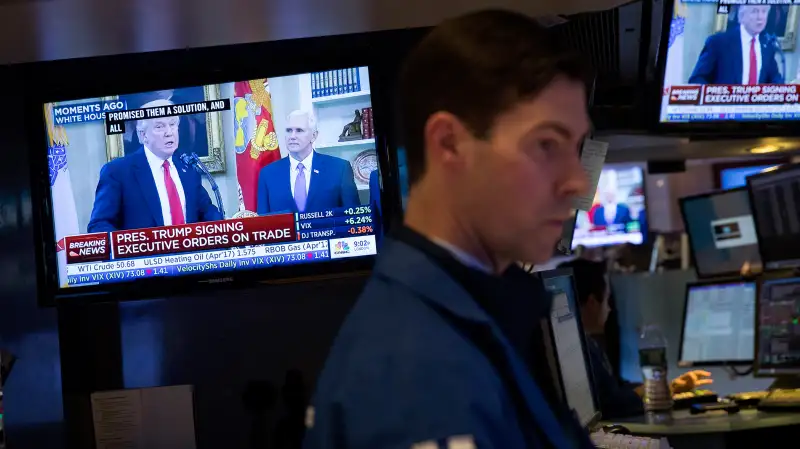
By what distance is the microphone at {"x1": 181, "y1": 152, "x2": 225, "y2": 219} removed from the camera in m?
2.89

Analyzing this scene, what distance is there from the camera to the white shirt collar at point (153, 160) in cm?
291

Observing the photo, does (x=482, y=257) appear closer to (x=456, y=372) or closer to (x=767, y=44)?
(x=456, y=372)

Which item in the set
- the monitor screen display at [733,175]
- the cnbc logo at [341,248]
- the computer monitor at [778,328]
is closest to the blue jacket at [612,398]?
the computer monitor at [778,328]

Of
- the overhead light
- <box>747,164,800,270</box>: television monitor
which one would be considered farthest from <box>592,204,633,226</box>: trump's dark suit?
<box>747,164,800,270</box>: television monitor

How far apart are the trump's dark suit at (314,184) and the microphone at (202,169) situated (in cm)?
12

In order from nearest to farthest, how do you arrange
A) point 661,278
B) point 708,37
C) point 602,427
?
1. point 602,427
2. point 708,37
3. point 661,278

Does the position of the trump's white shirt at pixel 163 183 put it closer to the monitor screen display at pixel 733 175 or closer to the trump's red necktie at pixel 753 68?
the trump's red necktie at pixel 753 68

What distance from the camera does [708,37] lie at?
12.0 ft

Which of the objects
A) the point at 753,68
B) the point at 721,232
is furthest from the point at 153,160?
the point at 721,232

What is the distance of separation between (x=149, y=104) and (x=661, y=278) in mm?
3886

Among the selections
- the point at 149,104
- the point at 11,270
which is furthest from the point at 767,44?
the point at 11,270

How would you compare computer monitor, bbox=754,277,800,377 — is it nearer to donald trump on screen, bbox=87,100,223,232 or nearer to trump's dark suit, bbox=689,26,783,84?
trump's dark suit, bbox=689,26,783,84

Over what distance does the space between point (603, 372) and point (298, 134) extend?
1229 millimetres

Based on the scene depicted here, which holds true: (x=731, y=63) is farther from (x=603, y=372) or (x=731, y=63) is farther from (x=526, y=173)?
(x=526, y=173)
